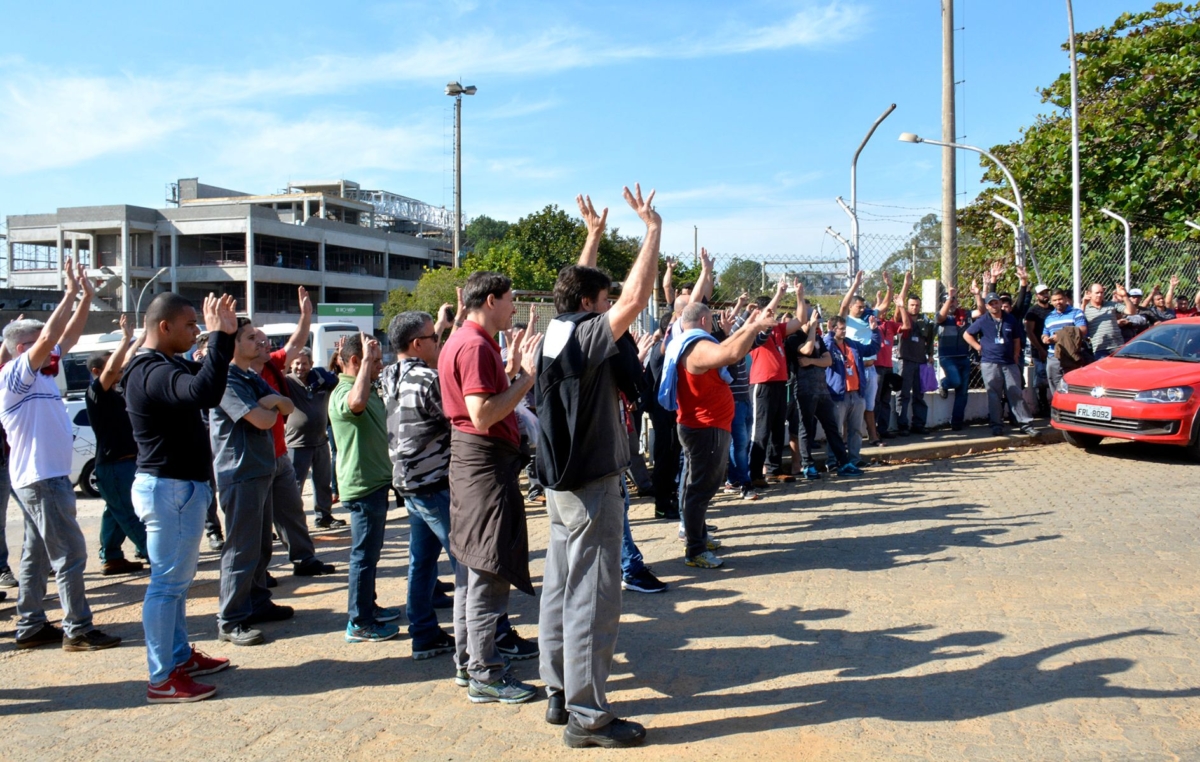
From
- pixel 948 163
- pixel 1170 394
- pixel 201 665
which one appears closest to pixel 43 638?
pixel 201 665

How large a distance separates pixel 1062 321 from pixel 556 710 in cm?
1137

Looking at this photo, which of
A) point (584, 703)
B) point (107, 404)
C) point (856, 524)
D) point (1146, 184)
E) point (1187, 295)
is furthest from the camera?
point (1146, 184)

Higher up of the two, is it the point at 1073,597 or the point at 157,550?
the point at 157,550

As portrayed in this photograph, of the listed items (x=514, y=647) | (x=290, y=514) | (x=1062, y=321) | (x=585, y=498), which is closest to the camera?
(x=585, y=498)

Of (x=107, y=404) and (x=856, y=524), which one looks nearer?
(x=107, y=404)

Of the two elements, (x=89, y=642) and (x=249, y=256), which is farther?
(x=249, y=256)

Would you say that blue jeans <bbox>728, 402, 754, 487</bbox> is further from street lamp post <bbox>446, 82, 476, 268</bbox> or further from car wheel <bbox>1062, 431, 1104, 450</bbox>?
street lamp post <bbox>446, 82, 476, 268</bbox>

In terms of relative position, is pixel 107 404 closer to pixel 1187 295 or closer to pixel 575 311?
pixel 575 311

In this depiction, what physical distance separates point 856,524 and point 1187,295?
51.8 feet

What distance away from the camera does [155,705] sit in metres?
4.42

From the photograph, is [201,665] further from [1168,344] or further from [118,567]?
[1168,344]

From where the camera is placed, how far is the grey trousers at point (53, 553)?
5289 mm

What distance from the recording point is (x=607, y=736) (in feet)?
12.4

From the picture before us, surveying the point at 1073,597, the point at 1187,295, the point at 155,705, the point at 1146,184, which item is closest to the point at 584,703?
the point at 155,705
